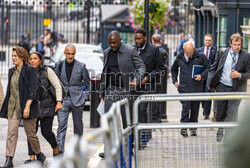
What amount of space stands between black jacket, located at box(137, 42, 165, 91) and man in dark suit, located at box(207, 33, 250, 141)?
87 centimetres

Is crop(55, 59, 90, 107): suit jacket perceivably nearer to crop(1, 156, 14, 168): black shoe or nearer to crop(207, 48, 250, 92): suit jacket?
crop(1, 156, 14, 168): black shoe

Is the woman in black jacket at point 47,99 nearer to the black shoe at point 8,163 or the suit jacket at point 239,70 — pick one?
the black shoe at point 8,163

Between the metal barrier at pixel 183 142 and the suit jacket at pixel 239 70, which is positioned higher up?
the suit jacket at pixel 239 70

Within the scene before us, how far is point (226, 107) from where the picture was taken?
10594 mm

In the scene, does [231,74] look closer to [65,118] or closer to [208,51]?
[65,118]

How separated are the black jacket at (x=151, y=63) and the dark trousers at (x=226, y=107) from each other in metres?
1.01

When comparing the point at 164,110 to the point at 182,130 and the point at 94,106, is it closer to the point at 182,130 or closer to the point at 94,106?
the point at 94,106

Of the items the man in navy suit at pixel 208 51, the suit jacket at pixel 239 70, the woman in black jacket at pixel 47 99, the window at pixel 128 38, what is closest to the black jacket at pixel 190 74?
the suit jacket at pixel 239 70

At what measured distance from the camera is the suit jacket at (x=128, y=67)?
9.81 metres

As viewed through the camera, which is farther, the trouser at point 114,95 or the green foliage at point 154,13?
the green foliage at point 154,13

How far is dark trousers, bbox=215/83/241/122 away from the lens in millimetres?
10398

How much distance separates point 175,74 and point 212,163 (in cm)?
527

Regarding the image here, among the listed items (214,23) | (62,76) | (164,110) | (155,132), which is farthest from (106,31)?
(155,132)

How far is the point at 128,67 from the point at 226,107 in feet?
5.82
